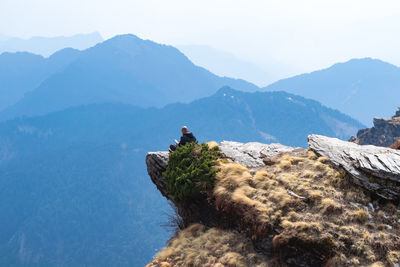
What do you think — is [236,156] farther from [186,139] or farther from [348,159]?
[348,159]

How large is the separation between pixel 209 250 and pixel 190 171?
3.69m

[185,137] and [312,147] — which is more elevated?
[185,137]

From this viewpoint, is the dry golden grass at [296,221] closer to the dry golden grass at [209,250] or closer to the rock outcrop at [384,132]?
the dry golden grass at [209,250]

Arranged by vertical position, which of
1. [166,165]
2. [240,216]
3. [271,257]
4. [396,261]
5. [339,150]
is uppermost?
[166,165]

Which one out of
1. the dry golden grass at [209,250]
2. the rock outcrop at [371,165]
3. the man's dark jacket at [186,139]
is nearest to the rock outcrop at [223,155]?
the dry golden grass at [209,250]

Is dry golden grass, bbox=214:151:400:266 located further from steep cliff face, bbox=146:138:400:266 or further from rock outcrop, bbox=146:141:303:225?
rock outcrop, bbox=146:141:303:225

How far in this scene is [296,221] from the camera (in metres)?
8.80

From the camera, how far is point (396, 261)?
7062mm

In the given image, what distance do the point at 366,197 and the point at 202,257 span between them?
6.43m

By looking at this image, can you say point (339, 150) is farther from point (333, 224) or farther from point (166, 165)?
point (166, 165)

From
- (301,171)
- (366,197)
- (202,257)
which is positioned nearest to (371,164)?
(366,197)

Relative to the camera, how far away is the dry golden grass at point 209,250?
29.5ft

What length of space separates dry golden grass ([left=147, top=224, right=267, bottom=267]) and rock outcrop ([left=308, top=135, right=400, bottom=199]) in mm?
4825

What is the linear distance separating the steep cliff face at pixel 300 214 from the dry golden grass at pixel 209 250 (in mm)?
32
